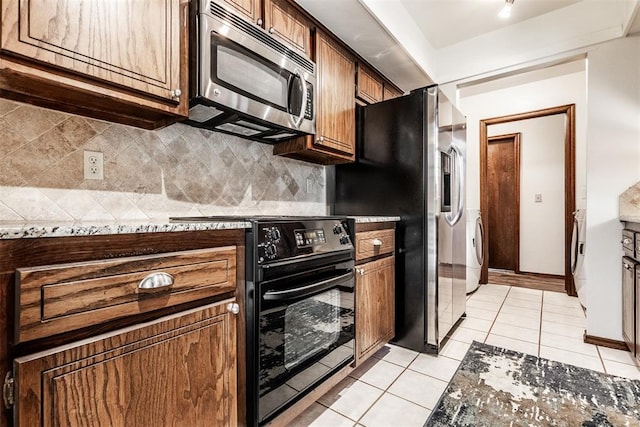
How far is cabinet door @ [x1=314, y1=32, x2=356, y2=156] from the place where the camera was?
2.01 m

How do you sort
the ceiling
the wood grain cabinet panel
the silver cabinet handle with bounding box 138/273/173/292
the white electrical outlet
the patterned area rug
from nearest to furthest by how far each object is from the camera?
the silver cabinet handle with bounding box 138/273/173/292
the white electrical outlet
the patterned area rug
the wood grain cabinet panel
the ceiling

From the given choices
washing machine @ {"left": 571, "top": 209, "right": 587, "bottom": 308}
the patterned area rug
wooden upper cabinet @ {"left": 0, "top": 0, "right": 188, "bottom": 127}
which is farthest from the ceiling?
the patterned area rug

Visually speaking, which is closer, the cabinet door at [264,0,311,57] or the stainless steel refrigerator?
the cabinet door at [264,0,311,57]

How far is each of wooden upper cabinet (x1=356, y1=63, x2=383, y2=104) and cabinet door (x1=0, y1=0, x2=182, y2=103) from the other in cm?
152

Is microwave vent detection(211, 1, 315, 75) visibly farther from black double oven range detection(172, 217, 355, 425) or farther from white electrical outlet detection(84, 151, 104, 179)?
black double oven range detection(172, 217, 355, 425)

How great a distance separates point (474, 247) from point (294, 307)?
10.4 feet

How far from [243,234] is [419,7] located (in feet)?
7.98

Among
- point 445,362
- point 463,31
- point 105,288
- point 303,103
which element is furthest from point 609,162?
point 105,288

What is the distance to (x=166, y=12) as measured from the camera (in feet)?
3.99

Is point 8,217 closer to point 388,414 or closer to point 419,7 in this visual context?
point 388,414

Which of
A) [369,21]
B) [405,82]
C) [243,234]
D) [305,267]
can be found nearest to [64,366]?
[243,234]

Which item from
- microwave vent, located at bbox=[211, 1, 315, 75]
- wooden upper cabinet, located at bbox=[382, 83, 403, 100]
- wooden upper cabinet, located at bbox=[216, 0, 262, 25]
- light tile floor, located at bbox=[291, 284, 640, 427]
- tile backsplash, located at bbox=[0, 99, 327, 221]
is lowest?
light tile floor, located at bbox=[291, 284, 640, 427]

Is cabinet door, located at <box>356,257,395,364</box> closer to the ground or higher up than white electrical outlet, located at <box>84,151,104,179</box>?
closer to the ground

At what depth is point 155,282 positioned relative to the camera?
35.4 inches
